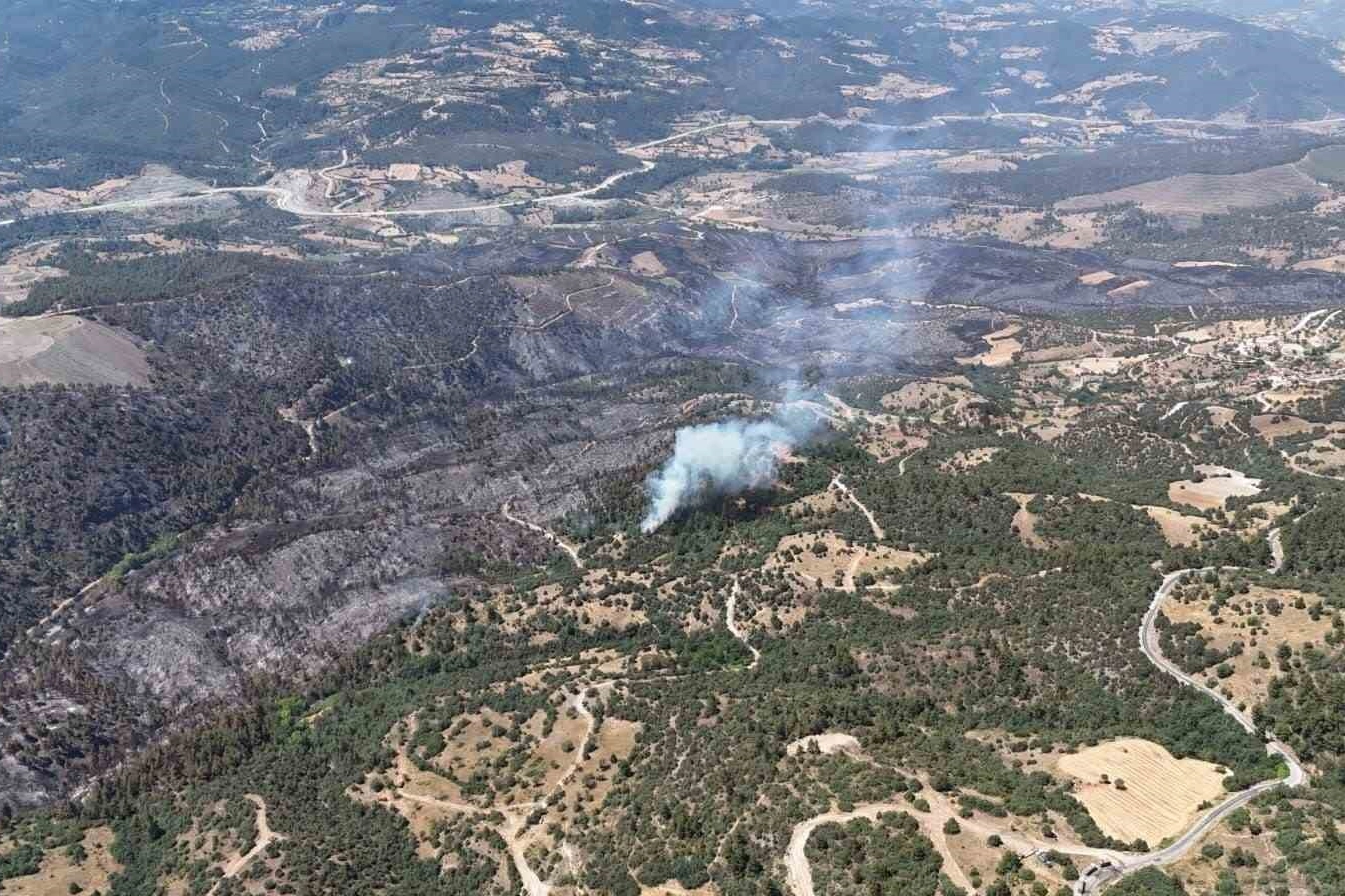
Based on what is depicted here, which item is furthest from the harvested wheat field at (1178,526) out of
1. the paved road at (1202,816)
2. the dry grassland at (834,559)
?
the dry grassland at (834,559)

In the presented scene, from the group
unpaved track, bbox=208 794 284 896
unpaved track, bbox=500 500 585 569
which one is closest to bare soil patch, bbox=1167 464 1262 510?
unpaved track, bbox=500 500 585 569

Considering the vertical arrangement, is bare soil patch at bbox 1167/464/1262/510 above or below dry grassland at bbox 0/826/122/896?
above

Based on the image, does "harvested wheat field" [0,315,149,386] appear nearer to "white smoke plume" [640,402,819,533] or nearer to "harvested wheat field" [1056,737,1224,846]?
"white smoke plume" [640,402,819,533]

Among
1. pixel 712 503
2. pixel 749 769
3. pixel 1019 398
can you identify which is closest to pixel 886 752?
pixel 749 769

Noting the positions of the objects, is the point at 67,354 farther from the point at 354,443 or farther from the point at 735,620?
the point at 735,620

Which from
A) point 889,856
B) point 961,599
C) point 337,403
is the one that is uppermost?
point 889,856

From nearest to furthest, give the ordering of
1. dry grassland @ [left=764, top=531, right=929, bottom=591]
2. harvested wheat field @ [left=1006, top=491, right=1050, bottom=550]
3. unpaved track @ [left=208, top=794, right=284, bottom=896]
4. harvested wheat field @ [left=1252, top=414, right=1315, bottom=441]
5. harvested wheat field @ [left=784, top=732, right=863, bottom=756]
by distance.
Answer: harvested wheat field @ [left=784, top=732, right=863, bottom=756], unpaved track @ [left=208, top=794, right=284, bottom=896], dry grassland @ [left=764, top=531, right=929, bottom=591], harvested wheat field @ [left=1006, top=491, right=1050, bottom=550], harvested wheat field @ [left=1252, top=414, right=1315, bottom=441]

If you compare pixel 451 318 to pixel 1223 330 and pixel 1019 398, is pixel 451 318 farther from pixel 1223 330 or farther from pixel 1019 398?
pixel 1223 330

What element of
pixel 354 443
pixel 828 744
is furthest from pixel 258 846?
pixel 354 443
